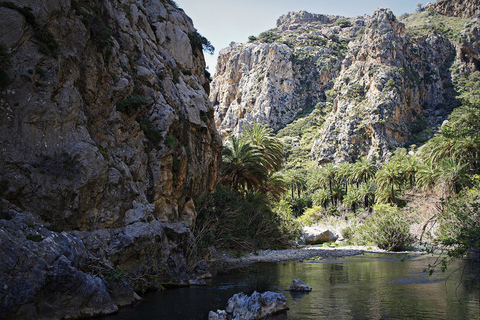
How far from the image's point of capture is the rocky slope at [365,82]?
9375 centimetres

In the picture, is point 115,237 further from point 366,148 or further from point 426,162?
point 366,148

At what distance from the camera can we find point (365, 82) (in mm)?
100375

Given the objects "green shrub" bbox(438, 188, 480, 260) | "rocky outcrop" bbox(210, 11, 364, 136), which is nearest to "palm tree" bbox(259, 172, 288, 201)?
"green shrub" bbox(438, 188, 480, 260)

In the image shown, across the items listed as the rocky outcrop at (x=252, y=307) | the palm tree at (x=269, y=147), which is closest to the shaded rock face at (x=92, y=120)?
the rocky outcrop at (x=252, y=307)

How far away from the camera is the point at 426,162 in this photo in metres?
41.4

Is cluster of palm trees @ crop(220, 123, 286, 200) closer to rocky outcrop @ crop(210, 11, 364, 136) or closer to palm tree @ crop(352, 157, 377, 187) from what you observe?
palm tree @ crop(352, 157, 377, 187)

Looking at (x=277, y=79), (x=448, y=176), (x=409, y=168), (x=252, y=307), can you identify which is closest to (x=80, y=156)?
(x=252, y=307)

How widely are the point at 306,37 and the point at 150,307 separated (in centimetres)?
16675

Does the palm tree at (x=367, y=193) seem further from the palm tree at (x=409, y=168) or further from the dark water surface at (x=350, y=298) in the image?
the dark water surface at (x=350, y=298)

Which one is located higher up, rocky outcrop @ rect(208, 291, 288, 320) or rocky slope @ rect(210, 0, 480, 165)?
rocky slope @ rect(210, 0, 480, 165)

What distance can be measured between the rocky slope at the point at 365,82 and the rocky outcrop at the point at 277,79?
402 mm

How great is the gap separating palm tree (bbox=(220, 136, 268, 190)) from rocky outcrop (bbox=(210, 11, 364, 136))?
91.1 meters

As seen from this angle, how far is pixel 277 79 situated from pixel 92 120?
4932 inches

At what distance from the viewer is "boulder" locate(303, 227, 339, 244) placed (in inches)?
1751
